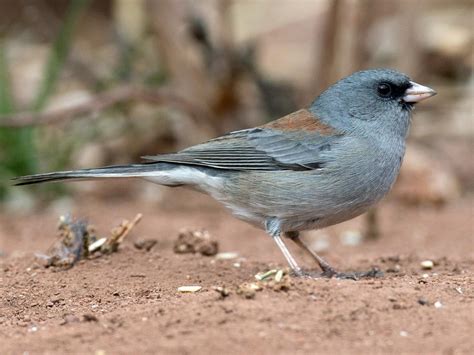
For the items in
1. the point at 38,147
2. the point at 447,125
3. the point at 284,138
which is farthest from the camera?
the point at 447,125

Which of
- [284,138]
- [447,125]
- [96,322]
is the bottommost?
[447,125]

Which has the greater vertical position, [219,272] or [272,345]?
[272,345]

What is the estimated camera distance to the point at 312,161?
500 centimetres

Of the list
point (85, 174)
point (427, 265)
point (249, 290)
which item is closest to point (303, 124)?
point (427, 265)

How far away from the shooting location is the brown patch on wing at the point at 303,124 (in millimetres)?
5219

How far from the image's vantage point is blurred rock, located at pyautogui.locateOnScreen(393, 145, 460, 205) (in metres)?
8.21

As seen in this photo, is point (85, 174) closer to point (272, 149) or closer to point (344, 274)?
point (272, 149)

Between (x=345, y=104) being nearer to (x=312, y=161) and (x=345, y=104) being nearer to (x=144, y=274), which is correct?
(x=312, y=161)

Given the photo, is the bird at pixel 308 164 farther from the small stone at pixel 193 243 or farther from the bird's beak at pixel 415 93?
the small stone at pixel 193 243

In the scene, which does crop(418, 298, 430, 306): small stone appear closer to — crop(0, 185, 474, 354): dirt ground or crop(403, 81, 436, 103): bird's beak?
crop(0, 185, 474, 354): dirt ground

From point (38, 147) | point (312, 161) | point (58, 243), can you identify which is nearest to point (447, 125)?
point (38, 147)

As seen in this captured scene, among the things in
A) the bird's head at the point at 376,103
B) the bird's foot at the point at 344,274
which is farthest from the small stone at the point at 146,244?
the bird's head at the point at 376,103

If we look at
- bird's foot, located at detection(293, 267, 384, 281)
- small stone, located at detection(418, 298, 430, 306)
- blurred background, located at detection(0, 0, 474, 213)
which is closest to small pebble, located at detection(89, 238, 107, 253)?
bird's foot, located at detection(293, 267, 384, 281)

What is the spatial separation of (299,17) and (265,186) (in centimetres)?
799
